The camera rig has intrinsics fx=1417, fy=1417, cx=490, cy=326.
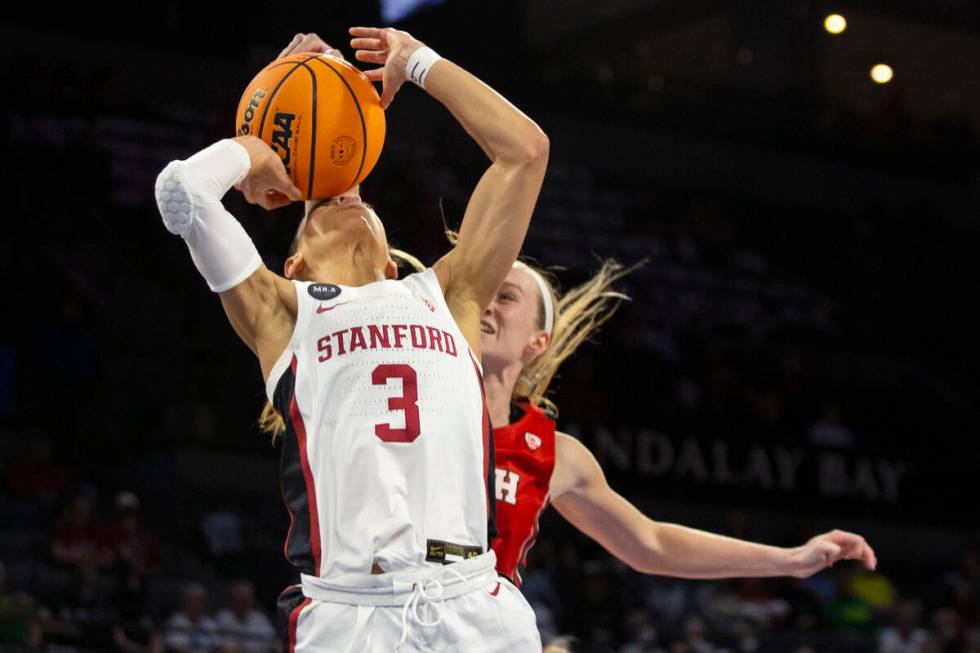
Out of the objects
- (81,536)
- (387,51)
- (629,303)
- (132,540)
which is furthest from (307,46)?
(629,303)

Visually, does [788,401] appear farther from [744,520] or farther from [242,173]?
[242,173]

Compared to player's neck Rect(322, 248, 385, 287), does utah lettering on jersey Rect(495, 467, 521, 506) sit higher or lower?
lower

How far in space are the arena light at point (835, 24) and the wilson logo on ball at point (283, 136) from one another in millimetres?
17872

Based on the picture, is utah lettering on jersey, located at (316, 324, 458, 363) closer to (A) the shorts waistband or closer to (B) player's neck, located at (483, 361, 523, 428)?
(A) the shorts waistband

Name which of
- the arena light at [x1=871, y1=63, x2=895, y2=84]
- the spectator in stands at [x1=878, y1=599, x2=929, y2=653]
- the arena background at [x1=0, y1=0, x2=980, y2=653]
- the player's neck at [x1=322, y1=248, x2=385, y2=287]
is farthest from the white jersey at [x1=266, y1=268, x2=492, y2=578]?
the arena light at [x1=871, y1=63, x2=895, y2=84]

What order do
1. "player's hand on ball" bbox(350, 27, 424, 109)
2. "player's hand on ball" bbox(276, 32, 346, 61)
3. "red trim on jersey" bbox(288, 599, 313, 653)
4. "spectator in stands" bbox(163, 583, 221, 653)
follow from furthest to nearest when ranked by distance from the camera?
1. "spectator in stands" bbox(163, 583, 221, 653)
2. "player's hand on ball" bbox(276, 32, 346, 61)
3. "player's hand on ball" bbox(350, 27, 424, 109)
4. "red trim on jersey" bbox(288, 599, 313, 653)

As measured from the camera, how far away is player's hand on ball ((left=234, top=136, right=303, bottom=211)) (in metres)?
3.75

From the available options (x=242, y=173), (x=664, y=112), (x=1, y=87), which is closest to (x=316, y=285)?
(x=242, y=173)

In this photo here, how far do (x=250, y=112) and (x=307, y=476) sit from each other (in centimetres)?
111

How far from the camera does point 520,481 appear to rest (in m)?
4.59

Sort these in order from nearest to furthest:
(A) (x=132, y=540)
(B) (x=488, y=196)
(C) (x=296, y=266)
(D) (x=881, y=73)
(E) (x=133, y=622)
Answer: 1. (B) (x=488, y=196)
2. (C) (x=296, y=266)
3. (E) (x=133, y=622)
4. (A) (x=132, y=540)
5. (D) (x=881, y=73)

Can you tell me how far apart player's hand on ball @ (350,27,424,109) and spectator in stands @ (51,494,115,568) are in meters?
6.96

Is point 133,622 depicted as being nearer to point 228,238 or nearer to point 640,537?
point 640,537

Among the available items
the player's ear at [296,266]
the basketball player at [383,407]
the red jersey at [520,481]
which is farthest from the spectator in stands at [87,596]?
the basketball player at [383,407]
